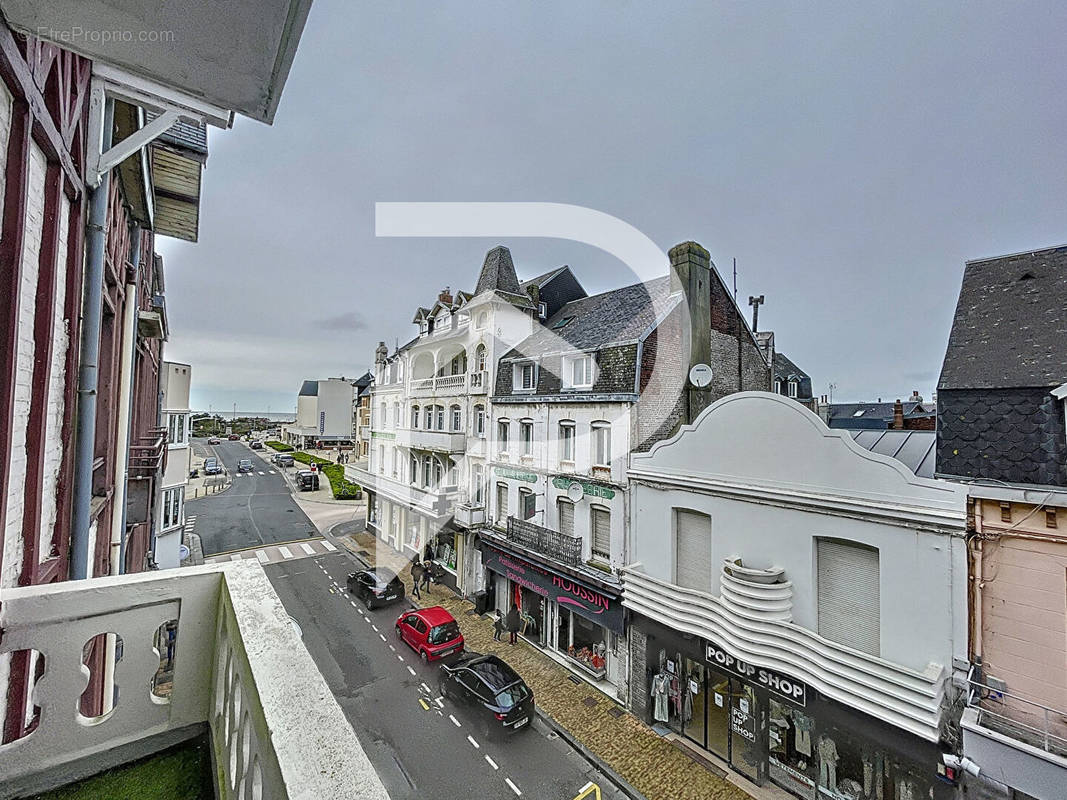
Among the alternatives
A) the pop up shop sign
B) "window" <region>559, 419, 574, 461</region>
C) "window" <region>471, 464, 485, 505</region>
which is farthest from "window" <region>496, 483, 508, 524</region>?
the pop up shop sign

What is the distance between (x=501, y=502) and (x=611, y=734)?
26.9 ft

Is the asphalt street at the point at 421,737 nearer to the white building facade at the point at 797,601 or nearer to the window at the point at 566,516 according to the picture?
the white building facade at the point at 797,601

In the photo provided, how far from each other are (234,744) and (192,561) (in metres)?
25.1

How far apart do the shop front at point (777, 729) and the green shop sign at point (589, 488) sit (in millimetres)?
3300

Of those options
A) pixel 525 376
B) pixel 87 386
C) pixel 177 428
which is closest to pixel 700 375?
pixel 525 376

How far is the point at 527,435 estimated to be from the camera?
53.7ft

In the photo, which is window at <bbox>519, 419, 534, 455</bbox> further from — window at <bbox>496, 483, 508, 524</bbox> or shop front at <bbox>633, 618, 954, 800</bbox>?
shop front at <bbox>633, 618, 954, 800</bbox>

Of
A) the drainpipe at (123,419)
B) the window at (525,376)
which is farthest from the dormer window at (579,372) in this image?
the drainpipe at (123,419)

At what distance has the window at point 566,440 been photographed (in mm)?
14531

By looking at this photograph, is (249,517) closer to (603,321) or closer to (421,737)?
(421,737)

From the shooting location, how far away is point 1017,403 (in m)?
6.89

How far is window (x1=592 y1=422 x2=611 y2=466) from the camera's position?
43.9 feet

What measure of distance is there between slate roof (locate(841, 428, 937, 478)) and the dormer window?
6937 mm

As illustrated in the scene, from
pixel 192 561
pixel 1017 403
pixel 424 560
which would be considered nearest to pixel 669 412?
pixel 1017 403
